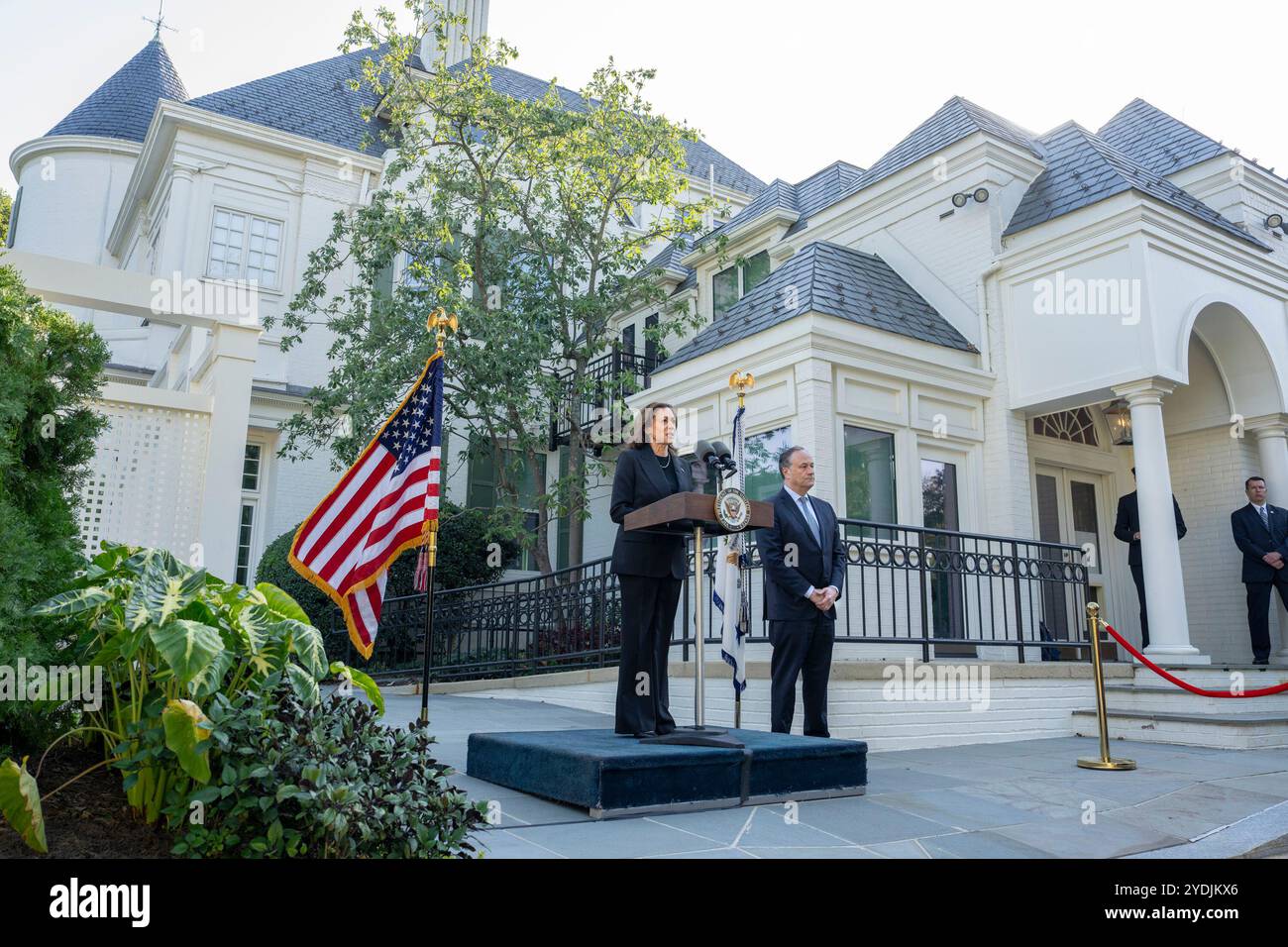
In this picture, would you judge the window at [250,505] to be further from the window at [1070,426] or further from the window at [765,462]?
the window at [1070,426]

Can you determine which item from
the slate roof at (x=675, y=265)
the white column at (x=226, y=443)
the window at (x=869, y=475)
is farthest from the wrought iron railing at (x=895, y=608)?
the slate roof at (x=675, y=265)

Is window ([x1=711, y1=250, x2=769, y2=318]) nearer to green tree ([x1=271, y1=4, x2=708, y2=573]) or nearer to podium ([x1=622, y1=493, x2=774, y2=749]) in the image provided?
green tree ([x1=271, y1=4, x2=708, y2=573])

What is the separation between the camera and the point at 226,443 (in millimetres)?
7395

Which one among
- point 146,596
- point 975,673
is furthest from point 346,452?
point 146,596

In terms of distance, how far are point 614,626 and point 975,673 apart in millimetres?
3639

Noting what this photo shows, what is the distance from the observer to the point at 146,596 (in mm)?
3307

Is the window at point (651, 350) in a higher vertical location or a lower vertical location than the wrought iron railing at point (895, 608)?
higher

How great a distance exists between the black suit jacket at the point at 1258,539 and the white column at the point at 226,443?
10406 mm

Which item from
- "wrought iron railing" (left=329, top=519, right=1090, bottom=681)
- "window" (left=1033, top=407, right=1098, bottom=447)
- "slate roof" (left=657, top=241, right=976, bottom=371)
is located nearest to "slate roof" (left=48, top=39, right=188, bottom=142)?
"wrought iron railing" (left=329, top=519, right=1090, bottom=681)

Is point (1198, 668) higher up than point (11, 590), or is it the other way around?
point (11, 590)

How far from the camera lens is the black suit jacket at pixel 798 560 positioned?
6.15 metres

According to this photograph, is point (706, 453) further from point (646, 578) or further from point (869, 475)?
point (869, 475)
